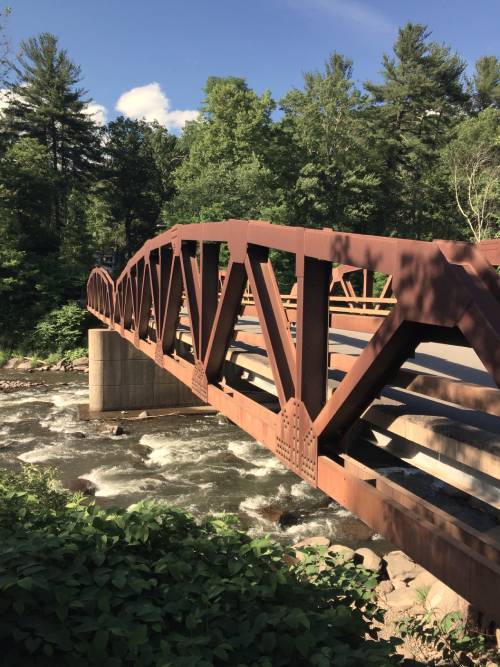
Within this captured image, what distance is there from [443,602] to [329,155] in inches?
1536

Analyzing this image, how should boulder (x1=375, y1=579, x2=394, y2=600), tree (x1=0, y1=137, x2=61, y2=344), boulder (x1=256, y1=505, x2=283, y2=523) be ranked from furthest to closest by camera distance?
tree (x1=0, y1=137, x2=61, y2=344)
boulder (x1=256, y1=505, x2=283, y2=523)
boulder (x1=375, y1=579, x2=394, y2=600)

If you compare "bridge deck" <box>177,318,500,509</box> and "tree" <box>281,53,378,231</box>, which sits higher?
"tree" <box>281,53,378,231</box>

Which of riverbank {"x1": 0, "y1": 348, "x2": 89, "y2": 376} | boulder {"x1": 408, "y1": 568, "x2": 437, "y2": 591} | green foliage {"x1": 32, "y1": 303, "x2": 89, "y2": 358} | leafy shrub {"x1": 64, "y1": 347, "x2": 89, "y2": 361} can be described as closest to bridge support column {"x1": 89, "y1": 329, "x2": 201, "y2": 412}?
riverbank {"x1": 0, "y1": 348, "x2": 89, "y2": 376}

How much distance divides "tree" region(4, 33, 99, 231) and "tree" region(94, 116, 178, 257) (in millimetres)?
3931

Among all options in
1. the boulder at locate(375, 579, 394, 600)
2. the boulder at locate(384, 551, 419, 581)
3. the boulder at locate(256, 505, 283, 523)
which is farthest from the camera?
the boulder at locate(256, 505, 283, 523)

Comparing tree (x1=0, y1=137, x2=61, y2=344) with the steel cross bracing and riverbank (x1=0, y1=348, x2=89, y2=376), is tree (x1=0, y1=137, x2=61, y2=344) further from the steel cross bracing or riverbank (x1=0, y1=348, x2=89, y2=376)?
the steel cross bracing

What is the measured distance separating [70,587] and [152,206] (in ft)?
199

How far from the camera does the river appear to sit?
43.2 feet

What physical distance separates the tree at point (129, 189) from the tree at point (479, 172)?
32930 mm

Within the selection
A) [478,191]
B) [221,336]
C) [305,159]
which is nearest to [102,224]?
[305,159]

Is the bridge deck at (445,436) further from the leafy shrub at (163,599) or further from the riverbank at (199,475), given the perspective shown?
the riverbank at (199,475)

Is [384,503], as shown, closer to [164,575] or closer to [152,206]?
[164,575]

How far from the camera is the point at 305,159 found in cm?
4050

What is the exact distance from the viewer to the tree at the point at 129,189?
5756 centimetres
